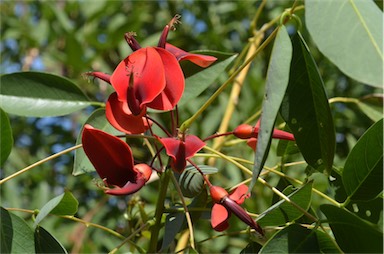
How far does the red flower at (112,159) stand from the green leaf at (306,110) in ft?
0.49

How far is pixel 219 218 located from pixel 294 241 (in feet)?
0.25

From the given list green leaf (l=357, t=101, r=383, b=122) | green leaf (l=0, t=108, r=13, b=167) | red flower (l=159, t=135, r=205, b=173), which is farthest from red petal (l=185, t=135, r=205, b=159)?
green leaf (l=357, t=101, r=383, b=122)

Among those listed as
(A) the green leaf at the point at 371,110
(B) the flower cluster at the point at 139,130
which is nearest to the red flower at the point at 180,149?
(B) the flower cluster at the point at 139,130

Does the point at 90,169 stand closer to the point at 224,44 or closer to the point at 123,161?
the point at 123,161

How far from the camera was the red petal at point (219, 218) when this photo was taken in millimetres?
617

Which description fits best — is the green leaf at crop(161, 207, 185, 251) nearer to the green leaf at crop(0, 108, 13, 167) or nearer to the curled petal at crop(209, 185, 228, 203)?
the curled petal at crop(209, 185, 228, 203)

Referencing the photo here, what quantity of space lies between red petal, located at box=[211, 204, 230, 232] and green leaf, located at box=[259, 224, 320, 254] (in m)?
0.06

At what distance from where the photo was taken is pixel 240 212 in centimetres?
61

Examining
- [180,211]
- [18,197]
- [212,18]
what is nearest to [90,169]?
[180,211]

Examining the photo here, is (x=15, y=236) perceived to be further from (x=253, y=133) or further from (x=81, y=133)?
(x=253, y=133)

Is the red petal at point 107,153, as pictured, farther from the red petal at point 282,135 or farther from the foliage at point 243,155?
the red petal at point 282,135

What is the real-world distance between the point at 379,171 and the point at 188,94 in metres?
0.27

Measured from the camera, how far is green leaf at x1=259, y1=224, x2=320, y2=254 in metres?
0.57

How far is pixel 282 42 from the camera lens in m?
0.58
